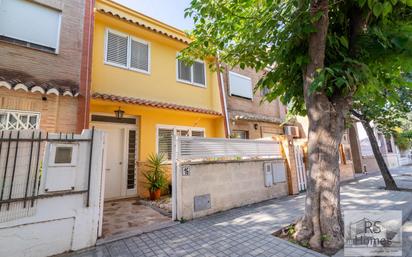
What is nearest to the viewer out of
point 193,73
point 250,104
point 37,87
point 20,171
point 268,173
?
point 20,171

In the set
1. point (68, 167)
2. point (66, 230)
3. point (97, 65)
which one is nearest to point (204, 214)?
point (66, 230)

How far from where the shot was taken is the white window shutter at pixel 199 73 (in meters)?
11.0

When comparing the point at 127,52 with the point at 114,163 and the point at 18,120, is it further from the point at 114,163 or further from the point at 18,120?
the point at 114,163

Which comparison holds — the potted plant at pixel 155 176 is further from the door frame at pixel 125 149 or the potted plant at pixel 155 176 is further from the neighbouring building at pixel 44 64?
the neighbouring building at pixel 44 64

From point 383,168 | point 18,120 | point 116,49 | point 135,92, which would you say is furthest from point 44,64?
point 383,168

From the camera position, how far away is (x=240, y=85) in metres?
13.0

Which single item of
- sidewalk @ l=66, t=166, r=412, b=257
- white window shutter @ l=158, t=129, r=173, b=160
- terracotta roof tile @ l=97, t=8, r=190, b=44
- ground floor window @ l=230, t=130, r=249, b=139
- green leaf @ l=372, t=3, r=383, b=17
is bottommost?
sidewalk @ l=66, t=166, r=412, b=257

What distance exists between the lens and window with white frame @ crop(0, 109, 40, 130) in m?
5.66

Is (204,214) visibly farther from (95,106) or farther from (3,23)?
(3,23)

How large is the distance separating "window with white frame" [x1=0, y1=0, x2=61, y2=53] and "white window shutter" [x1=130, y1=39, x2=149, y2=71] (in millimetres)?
2744

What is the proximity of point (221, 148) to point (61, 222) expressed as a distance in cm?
461

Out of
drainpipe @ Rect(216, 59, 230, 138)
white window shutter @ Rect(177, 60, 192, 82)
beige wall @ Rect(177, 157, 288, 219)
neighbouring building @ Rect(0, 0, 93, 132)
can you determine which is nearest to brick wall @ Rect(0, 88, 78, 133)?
neighbouring building @ Rect(0, 0, 93, 132)

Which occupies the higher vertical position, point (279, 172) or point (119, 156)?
point (119, 156)

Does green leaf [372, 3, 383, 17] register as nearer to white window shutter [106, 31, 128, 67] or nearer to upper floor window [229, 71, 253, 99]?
white window shutter [106, 31, 128, 67]
